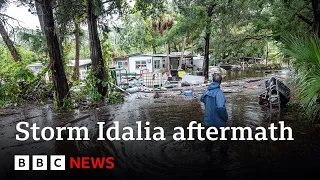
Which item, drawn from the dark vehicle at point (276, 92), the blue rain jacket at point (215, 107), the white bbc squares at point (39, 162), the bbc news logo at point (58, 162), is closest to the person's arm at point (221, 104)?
the blue rain jacket at point (215, 107)

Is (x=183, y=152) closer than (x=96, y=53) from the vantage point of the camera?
Yes

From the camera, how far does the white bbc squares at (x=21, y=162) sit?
4453 mm

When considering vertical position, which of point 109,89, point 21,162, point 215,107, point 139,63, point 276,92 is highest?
point 139,63

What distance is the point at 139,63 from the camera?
33250 millimetres

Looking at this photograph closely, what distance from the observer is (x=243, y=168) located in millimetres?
4188

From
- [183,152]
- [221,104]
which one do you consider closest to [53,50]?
[183,152]

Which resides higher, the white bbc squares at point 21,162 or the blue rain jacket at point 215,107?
the blue rain jacket at point 215,107

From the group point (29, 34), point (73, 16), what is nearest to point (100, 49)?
point (73, 16)

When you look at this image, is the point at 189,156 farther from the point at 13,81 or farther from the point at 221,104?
the point at 13,81

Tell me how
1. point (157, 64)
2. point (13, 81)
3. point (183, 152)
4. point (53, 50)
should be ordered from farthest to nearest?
1. point (157, 64)
2. point (13, 81)
3. point (53, 50)
4. point (183, 152)

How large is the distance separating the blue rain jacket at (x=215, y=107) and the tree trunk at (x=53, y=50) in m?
7.07

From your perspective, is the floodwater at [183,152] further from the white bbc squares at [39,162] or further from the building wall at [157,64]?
the building wall at [157,64]

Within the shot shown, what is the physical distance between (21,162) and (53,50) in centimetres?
569

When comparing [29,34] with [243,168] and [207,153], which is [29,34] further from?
[243,168]
